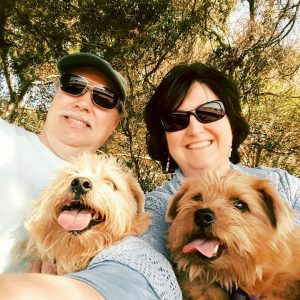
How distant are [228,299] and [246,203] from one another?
60cm

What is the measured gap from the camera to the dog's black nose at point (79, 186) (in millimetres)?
3129

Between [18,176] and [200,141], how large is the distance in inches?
60.4

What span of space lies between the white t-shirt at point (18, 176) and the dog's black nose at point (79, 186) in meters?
0.57

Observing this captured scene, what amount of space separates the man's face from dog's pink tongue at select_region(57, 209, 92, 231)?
1008mm

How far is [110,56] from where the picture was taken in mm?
10383

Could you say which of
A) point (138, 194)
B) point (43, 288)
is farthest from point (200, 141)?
point (43, 288)

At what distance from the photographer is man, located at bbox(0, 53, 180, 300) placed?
2.17 metres

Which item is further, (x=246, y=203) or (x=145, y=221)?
(x=145, y=221)

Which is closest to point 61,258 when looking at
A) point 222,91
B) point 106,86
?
point 106,86

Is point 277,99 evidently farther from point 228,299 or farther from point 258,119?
point 228,299

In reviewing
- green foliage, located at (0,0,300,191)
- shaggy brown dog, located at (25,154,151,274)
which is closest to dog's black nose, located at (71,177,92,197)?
shaggy brown dog, located at (25,154,151,274)

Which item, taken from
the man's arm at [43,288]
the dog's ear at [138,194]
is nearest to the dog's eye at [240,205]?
the dog's ear at [138,194]

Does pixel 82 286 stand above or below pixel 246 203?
below

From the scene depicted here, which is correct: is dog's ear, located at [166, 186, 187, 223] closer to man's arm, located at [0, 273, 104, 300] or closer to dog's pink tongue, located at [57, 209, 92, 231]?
dog's pink tongue, located at [57, 209, 92, 231]
